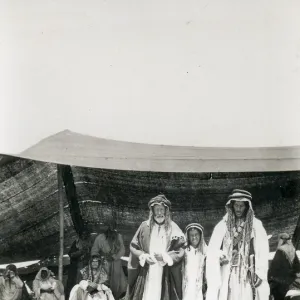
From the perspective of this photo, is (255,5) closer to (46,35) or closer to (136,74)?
(136,74)

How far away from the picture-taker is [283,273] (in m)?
1.87

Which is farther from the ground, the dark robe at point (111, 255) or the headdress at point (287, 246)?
the headdress at point (287, 246)

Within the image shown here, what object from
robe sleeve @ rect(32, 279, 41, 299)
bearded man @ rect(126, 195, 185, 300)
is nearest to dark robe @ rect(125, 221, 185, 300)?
bearded man @ rect(126, 195, 185, 300)

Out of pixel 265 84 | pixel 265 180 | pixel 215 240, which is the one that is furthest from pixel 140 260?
pixel 265 84

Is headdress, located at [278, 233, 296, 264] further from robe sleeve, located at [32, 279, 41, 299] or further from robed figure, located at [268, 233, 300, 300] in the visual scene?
robe sleeve, located at [32, 279, 41, 299]

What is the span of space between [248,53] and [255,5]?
0.45ft

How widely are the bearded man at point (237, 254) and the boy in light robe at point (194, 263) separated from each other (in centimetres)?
2

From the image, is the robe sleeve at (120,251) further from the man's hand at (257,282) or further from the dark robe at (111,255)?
the man's hand at (257,282)

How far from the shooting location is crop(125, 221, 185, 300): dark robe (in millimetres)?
1878

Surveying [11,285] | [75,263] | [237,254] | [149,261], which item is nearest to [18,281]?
[11,285]

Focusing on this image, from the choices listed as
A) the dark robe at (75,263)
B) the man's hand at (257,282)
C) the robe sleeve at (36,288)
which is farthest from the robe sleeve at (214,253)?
the robe sleeve at (36,288)

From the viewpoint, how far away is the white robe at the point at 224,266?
1.88 metres

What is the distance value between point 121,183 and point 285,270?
52 cm

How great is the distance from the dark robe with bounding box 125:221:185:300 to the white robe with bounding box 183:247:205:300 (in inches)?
0.7
